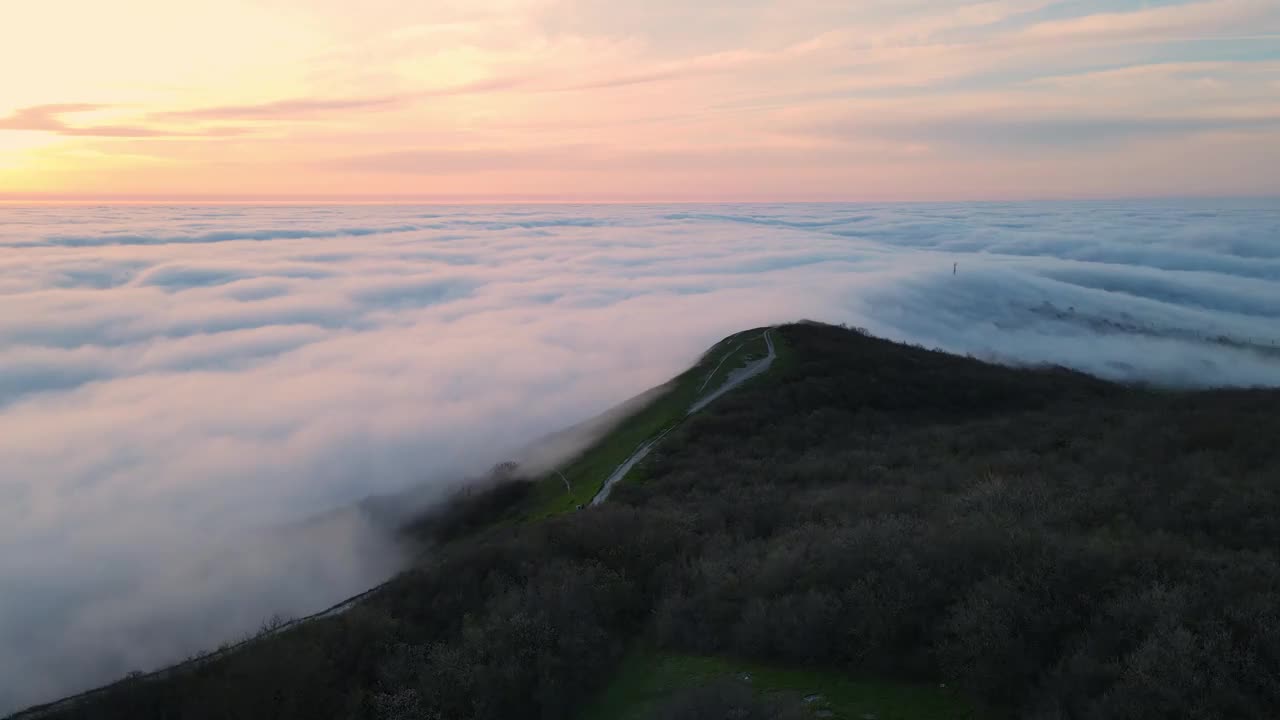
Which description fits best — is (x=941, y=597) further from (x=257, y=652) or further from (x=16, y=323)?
(x=16, y=323)

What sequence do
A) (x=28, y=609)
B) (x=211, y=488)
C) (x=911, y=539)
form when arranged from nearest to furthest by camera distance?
(x=911, y=539), (x=28, y=609), (x=211, y=488)

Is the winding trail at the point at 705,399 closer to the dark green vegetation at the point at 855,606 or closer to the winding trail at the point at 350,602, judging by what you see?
the winding trail at the point at 350,602

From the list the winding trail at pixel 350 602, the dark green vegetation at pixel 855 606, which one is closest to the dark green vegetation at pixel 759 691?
the dark green vegetation at pixel 855 606

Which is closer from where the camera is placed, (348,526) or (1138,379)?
(348,526)

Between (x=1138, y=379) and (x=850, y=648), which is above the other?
(x=850, y=648)

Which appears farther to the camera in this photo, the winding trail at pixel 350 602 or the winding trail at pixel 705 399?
the winding trail at pixel 705 399

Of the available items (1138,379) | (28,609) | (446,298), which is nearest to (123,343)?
(446,298)

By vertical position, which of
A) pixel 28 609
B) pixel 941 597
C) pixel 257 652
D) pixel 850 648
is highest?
pixel 941 597

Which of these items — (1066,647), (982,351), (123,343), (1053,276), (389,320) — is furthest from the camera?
(1053,276)
